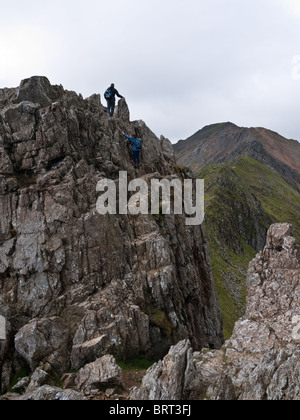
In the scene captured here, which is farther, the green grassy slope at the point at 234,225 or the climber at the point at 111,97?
the green grassy slope at the point at 234,225

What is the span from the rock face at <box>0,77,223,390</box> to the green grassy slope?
37.5m

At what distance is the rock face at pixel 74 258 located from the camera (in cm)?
2558

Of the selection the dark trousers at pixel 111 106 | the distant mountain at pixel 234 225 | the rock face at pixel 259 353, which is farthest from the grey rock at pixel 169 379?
the distant mountain at pixel 234 225

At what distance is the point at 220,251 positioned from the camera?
346ft

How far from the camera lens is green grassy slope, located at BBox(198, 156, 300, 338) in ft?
271

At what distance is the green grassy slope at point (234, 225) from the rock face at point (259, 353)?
35290mm

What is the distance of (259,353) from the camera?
79.9 ft

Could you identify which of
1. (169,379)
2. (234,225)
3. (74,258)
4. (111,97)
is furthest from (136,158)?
(234,225)

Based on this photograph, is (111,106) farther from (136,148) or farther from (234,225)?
(234,225)

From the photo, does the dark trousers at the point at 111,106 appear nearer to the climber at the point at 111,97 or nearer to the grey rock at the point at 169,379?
the climber at the point at 111,97

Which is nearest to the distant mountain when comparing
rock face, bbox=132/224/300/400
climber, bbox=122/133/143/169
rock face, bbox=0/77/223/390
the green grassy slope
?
the green grassy slope

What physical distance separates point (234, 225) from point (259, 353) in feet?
357
